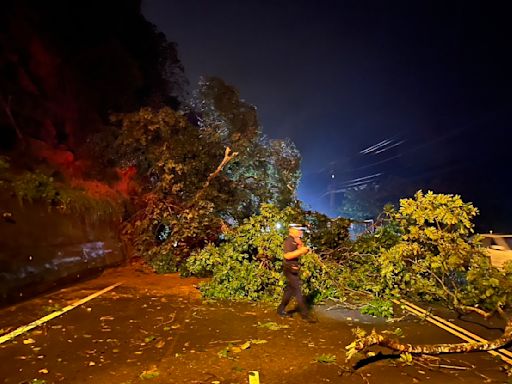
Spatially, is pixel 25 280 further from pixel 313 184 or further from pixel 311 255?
pixel 313 184

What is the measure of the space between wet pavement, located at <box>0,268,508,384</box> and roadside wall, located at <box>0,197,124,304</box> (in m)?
0.73

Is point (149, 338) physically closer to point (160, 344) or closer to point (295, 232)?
point (160, 344)

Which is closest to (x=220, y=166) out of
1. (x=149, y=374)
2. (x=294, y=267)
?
(x=294, y=267)

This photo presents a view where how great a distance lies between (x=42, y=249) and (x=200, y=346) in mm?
6277

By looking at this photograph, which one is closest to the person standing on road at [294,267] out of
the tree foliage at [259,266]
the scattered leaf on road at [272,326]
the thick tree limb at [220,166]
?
the scattered leaf on road at [272,326]

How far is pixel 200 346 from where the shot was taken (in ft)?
20.0

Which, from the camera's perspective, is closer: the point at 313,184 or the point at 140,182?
the point at 140,182

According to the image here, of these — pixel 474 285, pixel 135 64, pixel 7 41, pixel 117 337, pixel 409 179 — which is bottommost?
pixel 117 337

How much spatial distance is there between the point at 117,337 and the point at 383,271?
17.3ft

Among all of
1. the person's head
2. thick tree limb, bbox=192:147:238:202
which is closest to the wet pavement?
the person's head

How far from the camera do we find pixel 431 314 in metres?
8.37

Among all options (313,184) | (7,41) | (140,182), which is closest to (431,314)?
(140,182)

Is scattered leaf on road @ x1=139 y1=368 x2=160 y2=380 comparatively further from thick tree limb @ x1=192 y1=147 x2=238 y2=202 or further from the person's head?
thick tree limb @ x1=192 y1=147 x2=238 y2=202

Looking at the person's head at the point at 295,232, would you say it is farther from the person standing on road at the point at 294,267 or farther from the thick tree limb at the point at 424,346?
the thick tree limb at the point at 424,346
